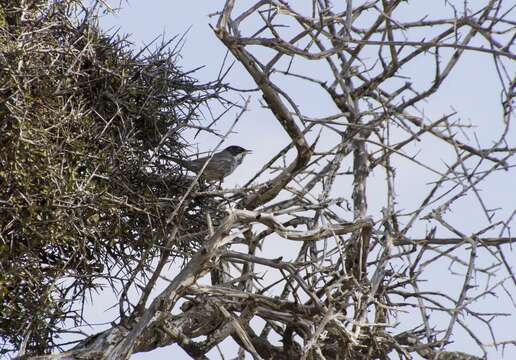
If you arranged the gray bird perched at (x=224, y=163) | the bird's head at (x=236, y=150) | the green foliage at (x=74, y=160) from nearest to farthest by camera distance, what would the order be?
the green foliage at (x=74, y=160)
the gray bird perched at (x=224, y=163)
the bird's head at (x=236, y=150)

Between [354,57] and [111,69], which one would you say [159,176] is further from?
[354,57]

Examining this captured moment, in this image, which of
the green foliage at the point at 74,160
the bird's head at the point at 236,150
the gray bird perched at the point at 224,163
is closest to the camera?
the green foliage at the point at 74,160

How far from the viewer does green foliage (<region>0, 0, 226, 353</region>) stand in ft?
17.0

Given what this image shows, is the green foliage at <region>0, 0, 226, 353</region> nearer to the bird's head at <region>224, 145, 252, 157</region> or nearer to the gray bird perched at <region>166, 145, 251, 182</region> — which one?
the gray bird perched at <region>166, 145, 251, 182</region>

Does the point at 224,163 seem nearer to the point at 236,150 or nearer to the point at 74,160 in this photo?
the point at 236,150

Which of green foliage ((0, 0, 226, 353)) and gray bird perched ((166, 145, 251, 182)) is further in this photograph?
gray bird perched ((166, 145, 251, 182))

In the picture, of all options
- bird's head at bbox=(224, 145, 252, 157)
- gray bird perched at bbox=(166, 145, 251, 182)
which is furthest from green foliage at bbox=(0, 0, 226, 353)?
bird's head at bbox=(224, 145, 252, 157)

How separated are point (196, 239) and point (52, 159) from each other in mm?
1022

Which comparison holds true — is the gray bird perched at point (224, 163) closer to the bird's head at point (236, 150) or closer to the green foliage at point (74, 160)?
the bird's head at point (236, 150)

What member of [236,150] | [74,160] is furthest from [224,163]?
[74,160]

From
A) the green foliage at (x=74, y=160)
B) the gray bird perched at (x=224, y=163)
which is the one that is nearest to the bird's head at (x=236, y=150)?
the gray bird perched at (x=224, y=163)

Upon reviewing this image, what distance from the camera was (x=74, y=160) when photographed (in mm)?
5500

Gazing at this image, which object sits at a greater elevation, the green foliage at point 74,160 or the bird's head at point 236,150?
the bird's head at point 236,150

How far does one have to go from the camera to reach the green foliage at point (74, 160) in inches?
203
